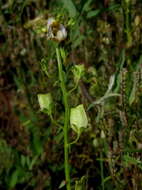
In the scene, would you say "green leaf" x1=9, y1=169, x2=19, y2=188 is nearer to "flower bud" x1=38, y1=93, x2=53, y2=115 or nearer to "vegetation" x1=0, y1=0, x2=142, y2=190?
"vegetation" x1=0, y1=0, x2=142, y2=190

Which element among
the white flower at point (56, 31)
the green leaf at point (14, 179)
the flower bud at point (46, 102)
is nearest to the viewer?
the white flower at point (56, 31)

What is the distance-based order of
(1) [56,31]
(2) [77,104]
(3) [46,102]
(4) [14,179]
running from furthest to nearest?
(4) [14,179] < (2) [77,104] < (3) [46,102] < (1) [56,31]

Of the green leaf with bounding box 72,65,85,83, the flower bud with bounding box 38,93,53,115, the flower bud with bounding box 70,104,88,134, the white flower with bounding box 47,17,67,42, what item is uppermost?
the white flower with bounding box 47,17,67,42

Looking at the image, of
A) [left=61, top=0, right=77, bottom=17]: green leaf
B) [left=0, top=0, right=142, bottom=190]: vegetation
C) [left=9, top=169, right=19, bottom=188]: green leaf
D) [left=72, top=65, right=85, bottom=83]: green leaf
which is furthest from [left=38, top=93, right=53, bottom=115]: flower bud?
[left=9, top=169, right=19, bottom=188]: green leaf

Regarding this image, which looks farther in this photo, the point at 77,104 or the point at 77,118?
the point at 77,104

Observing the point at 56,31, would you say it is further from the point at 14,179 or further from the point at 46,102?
the point at 14,179

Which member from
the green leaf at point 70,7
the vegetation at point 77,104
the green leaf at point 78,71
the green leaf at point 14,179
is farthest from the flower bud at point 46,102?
the green leaf at point 14,179

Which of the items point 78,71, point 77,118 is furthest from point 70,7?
point 77,118

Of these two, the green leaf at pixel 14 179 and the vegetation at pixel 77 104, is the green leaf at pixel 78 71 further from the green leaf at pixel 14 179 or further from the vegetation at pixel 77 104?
the green leaf at pixel 14 179

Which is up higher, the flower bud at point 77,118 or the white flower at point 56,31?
the white flower at point 56,31
